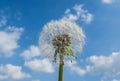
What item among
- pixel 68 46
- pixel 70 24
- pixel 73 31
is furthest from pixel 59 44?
pixel 70 24

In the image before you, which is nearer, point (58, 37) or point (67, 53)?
point (67, 53)

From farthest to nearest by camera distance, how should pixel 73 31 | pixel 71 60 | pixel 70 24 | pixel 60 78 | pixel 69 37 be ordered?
pixel 70 24 < pixel 73 31 < pixel 69 37 < pixel 71 60 < pixel 60 78

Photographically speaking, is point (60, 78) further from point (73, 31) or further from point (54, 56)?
point (73, 31)

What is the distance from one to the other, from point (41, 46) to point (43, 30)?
1.47 metres

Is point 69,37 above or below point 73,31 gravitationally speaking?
below

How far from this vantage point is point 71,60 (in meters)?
16.9

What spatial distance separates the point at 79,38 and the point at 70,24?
1968 millimetres

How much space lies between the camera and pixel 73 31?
20844mm

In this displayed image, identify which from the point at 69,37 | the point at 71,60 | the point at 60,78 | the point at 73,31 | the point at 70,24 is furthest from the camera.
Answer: the point at 70,24

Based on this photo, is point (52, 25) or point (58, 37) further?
point (52, 25)

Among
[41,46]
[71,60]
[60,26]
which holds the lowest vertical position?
[71,60]

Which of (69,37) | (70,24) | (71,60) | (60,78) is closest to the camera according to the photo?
(60,78)

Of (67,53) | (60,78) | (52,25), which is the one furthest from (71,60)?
(52,25)

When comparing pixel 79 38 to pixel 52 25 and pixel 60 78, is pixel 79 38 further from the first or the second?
pixel 60 78
